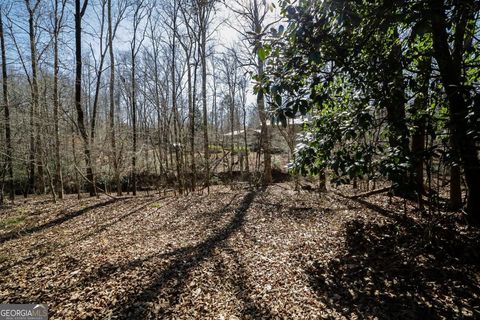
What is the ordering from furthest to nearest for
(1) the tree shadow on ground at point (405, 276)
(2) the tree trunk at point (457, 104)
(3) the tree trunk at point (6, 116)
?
(3) the tree trunk at point (6, 116), (1) the tree shadow on ground at point (405, 276), (2) the tree trunk at point (457, 104)

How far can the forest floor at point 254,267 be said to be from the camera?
2467 mm

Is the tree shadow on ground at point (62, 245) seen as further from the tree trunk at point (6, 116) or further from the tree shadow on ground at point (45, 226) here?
the tree trunk at point (6, 116)

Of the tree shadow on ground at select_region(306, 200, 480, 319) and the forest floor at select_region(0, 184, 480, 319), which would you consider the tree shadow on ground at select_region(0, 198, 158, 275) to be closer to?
the forest floor at select_region(0, 184, 480, 319)

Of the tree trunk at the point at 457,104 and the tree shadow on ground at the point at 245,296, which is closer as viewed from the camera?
the tree trunk at the point at 457,104

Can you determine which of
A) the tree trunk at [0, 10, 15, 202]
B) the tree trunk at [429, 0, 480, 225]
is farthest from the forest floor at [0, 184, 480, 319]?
the tree trunk at [0, 10, 15, 202]

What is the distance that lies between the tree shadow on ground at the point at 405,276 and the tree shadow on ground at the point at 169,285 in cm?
157

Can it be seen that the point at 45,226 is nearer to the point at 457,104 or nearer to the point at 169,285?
the point at 169,285

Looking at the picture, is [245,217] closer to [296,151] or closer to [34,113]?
[296,151]

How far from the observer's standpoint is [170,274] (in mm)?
3027

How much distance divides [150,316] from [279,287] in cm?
145

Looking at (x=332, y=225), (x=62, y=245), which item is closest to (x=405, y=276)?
(x=332, y=225)

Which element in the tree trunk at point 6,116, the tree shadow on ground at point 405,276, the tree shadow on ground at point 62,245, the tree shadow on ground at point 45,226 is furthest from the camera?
the tree trunk at point 6,116

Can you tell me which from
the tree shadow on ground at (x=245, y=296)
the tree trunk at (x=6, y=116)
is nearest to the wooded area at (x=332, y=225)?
the tree shadow on ground at (x=245, y=296)

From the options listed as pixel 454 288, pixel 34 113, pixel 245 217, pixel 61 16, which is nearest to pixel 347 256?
pixel 454 288
